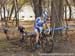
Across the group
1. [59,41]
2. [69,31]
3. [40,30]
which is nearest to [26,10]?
[69,31]

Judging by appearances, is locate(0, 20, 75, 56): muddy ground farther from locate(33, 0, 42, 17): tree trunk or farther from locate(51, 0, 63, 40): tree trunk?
locate(33, 0, 42, 17): tree trunk

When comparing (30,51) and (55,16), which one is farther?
(55,16)

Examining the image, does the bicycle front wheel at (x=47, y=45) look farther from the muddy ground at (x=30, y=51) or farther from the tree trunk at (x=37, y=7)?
the tree trunk at (x=37, y=7)

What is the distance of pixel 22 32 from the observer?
13.5 meters

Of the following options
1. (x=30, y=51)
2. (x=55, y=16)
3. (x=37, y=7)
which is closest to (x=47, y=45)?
(x=30, y=51)

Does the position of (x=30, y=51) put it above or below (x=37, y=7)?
below

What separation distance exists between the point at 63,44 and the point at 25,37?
7.55 feet

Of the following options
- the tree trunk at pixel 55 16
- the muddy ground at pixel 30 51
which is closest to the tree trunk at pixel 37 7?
the tree trunk at pixel 55 16

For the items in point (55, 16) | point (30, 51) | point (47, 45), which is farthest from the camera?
point (55, 16)

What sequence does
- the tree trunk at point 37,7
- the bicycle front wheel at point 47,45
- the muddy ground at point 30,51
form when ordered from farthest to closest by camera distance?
the tree trunk at point 37,7
the bicycle front wheel at point 47,45
the muddy ground at point 30,51

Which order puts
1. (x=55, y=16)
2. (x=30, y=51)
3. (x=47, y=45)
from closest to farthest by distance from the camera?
(x=47, y=45) < (x=30, y=51) < (x=55, y=16)

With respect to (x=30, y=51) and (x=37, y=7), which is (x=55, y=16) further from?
(x=30, y=51)

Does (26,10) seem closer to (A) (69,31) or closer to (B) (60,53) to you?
(A) (69,31)

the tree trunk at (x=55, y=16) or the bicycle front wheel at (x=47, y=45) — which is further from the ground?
the tree trunk at (x=55, y=16)
